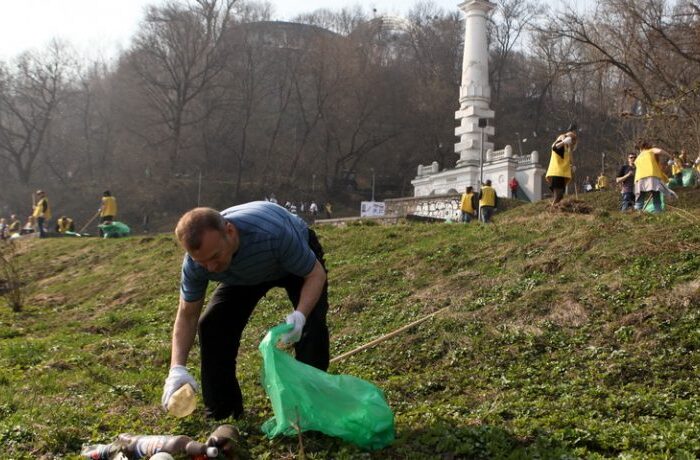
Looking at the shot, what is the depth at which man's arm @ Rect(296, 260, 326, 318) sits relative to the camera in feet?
12.9

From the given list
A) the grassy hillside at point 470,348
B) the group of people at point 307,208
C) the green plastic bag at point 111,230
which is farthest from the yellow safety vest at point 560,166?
the group of people at point 307,208

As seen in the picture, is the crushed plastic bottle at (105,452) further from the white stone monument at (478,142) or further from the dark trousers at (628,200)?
the white stone monument at (478,142)

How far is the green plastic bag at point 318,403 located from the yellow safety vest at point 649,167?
10018mm

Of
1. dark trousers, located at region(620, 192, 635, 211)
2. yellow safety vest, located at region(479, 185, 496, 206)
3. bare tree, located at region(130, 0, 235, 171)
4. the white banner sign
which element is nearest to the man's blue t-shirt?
dark trousers, located at region(620, 192, 635, 211)

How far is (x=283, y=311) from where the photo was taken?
29.2 feet

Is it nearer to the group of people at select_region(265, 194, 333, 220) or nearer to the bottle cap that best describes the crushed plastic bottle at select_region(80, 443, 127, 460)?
the bottle cap

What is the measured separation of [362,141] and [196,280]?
4760 centimetres

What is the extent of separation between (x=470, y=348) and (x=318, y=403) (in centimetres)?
281

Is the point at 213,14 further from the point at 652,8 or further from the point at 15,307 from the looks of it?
the point at 15,307

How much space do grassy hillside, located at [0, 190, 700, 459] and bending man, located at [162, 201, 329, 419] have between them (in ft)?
1.45

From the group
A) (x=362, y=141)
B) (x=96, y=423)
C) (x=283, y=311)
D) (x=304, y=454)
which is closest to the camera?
(x=304, y=454)

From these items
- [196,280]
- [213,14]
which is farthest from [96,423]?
[213,14]

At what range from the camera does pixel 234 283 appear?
4.17 m

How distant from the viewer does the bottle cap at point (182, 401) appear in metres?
3.82
